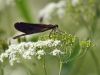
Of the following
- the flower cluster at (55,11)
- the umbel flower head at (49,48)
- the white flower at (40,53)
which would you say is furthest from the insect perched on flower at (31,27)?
the flower cluster at (55,11)

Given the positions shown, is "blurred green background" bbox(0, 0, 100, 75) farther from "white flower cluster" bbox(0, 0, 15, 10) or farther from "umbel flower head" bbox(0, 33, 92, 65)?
"umbel flower head" bbox(0, 33, 92, 65)

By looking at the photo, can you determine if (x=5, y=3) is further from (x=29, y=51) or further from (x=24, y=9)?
(x=29, y=51)

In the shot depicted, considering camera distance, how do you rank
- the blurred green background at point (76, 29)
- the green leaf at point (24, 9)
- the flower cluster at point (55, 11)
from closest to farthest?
the blurred green background at point (76, 29), the flower cluster at point (55, 11), the green leaf at point (24, 9)

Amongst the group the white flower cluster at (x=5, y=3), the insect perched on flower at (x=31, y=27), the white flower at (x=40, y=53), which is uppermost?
the white flower cluster at (x=5, y=3)

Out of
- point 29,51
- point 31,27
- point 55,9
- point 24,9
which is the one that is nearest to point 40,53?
point 29,51

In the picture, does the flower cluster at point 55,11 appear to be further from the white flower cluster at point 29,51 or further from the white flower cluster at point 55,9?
the white flower cluster at point 29,51

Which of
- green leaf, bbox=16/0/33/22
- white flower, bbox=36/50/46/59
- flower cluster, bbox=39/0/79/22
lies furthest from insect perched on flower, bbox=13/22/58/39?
green leaf, bbox=16/0/33/22

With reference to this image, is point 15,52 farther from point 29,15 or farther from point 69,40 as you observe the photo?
point 29,15

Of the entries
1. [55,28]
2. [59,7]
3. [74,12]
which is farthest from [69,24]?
[55,28]
